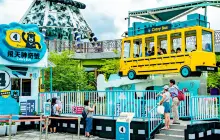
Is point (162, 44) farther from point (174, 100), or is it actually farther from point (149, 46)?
point (174, 100)

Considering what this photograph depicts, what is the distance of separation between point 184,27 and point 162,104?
517 cm

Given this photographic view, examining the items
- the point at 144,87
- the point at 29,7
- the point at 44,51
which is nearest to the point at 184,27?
the point at 144,87

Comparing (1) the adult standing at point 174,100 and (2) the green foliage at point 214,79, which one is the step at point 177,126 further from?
(2) the green foliage at point 214,79

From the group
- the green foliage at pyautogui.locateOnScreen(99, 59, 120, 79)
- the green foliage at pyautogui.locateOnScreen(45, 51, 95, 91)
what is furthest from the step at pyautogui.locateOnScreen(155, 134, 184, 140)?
the green foliage at pyautogui.locateOnScreen(99, 59, 120, 79)

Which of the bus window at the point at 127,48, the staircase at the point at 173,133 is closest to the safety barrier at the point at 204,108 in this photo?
the staircase at the point at 173,133

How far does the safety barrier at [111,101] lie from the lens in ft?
46.1

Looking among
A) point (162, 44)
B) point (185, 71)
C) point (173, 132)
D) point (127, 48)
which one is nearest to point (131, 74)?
point (127, 48)

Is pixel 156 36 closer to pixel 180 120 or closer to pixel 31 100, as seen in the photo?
pixel 180 120

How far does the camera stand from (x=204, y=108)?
1387cm

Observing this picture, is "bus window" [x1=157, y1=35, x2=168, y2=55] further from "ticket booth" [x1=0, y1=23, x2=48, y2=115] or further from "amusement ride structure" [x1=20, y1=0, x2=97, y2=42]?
"amusement ride structure" [x1=20, y1=0, x2=97, y2=42]

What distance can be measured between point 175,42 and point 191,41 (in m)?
0.83

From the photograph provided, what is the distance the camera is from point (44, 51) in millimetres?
19953

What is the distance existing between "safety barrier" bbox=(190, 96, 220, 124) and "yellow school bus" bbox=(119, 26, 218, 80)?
10.4ft

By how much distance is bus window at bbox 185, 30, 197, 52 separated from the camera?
56.9 ft
